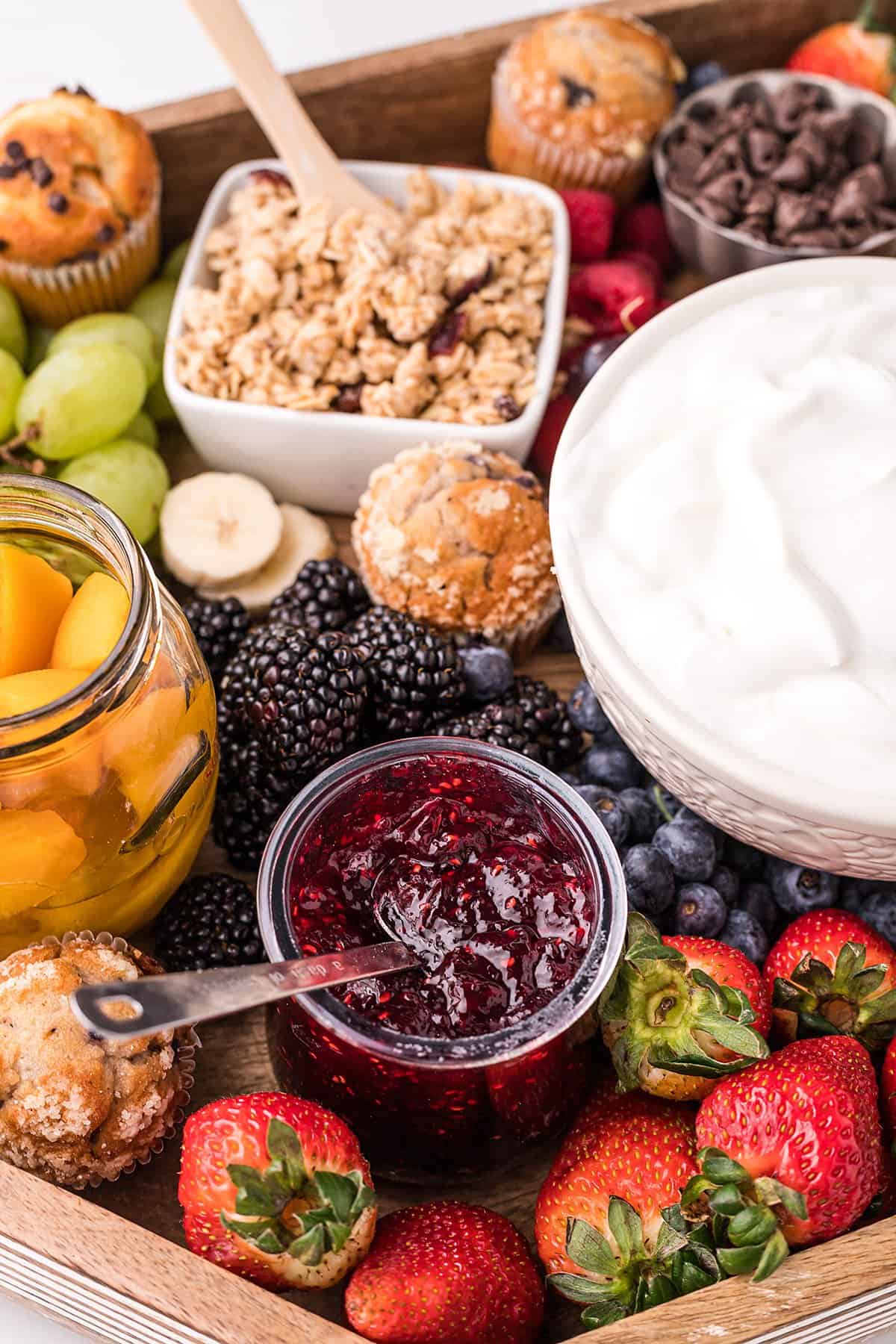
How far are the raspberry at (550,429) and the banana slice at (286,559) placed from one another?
0.97 feet

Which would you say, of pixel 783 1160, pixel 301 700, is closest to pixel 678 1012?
pixel 783 1160

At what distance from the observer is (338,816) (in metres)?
1.28

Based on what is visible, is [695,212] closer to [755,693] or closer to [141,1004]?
[755,693]

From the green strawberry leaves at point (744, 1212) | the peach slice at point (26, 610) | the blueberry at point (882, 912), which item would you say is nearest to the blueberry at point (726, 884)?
the blueberry at point (882, 912)

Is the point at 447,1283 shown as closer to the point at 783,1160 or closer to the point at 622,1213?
the point at 622,1213

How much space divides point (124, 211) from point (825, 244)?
0.92 meters

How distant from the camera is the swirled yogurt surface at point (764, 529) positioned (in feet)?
3.73

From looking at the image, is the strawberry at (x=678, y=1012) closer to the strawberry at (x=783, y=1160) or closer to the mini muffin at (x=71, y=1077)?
the strawberry at (x=783, y=1160)

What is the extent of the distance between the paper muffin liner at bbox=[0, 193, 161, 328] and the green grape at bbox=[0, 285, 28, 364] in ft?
0.08

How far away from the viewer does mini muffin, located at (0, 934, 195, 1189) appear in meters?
1.13

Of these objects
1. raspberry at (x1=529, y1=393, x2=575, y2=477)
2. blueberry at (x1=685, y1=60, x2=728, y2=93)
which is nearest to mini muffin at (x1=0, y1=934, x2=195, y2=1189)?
raspberry at (x1=529, y1=393, x2=575, y2=477)

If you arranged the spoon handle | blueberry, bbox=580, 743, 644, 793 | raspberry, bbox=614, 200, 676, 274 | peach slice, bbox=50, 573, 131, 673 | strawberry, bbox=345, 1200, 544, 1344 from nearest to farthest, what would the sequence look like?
the spoon handle → strawberry, bbox=345, 1200, 544, 1344 → peach slice, bbox=50, 573, 131, 673 → blueberry, bbox=580, 743, 644, 793 → raspberry, bbox=614, 200, 676, 274

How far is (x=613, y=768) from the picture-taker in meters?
1.45

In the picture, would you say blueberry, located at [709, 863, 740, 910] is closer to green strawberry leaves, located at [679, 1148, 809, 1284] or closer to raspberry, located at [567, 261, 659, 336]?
green strawberry leaves, located at [679, 1148, 809, 1284]
